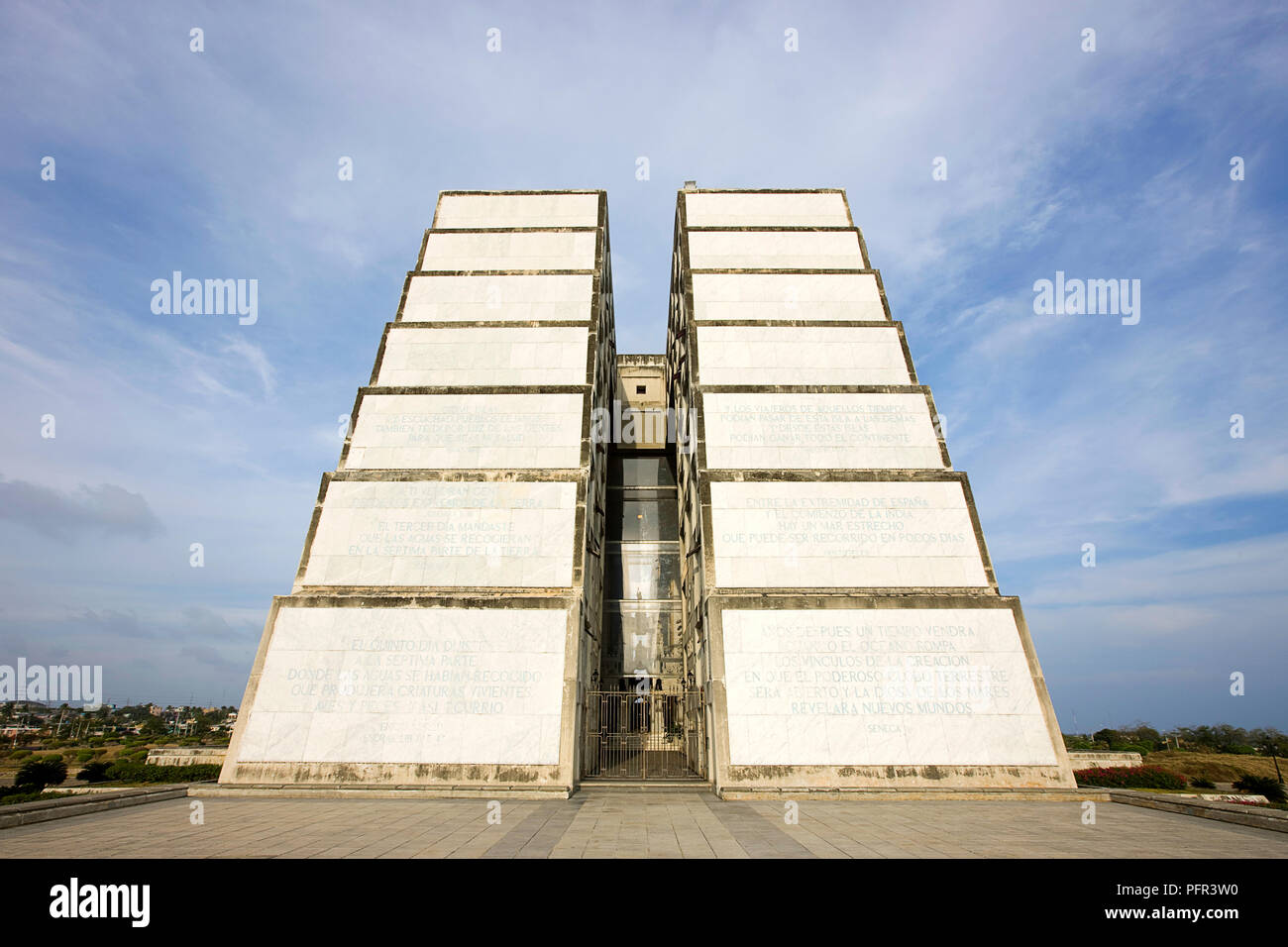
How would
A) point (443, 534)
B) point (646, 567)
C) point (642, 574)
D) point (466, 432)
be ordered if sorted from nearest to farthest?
point (443, 534) < point (466, 432) < point (642, 574) < point (646, 567)

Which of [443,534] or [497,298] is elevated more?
[497,298]

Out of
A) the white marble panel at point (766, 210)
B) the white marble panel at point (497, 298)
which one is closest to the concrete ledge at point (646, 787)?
the white marble panel at point (497, 298)

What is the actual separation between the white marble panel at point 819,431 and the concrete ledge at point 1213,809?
12.0 meters

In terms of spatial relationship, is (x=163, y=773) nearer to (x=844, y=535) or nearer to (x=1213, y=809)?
(x=844, y=535)

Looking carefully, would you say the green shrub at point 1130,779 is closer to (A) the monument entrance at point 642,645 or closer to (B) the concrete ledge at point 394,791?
(A) the monument entrance at point 642,645

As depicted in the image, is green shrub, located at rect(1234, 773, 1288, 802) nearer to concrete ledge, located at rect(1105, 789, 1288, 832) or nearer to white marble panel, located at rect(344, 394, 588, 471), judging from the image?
concrete ledge, located at rect(1105, 789, 1288, 832)

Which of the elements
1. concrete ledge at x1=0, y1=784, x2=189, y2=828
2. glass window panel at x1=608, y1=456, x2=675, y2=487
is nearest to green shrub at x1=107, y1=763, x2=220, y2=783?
concrete ledge at x1=0, y1=784, x2=189, y2=828

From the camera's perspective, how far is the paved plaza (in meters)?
9.96

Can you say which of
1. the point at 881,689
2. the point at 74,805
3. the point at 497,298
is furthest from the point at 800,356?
the point at 74,805

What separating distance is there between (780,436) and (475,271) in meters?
17.6

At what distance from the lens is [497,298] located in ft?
94.3

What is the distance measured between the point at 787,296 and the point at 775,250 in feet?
12.3

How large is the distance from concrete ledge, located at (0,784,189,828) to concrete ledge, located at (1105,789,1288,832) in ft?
86.7
